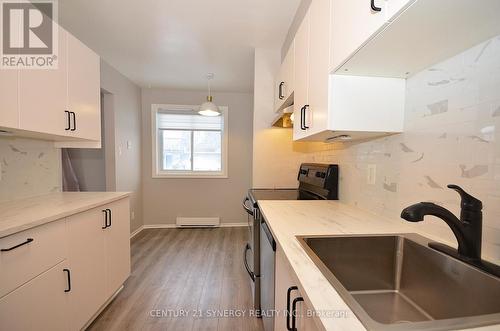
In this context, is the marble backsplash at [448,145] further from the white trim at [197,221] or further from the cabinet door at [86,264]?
the white trim at [197,221]

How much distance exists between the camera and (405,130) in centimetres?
102

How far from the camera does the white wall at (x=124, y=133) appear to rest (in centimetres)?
288

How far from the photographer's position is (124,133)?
313 centimetres

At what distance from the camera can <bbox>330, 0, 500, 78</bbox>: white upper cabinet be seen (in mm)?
566

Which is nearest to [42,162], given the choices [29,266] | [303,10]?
[29,266]

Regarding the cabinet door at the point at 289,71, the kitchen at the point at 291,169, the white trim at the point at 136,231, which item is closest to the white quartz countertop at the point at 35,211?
the kitchen at the point at 291,169

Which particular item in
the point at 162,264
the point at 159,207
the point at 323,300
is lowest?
the point at 162,264

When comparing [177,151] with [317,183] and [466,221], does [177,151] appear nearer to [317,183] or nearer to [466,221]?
[317,183]

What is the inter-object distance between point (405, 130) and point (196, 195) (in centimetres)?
332

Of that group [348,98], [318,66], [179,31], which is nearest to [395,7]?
[348,98]

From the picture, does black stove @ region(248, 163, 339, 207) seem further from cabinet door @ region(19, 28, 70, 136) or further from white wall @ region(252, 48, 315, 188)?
cabinet door @ region(19, 28, 70, 136)

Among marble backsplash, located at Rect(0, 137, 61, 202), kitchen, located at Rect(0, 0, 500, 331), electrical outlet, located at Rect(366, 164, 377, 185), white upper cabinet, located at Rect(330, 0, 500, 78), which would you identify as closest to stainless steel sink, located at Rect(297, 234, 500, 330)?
kitchen, located at Rect(0, 0, 500, 331)

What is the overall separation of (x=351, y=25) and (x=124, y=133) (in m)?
3.20

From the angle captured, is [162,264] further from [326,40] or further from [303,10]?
[303,10]
